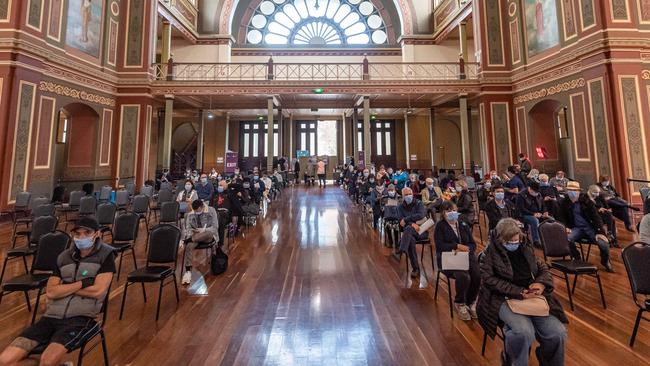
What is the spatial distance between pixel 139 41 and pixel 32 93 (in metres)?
5.10

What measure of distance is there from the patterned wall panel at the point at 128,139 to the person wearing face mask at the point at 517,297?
13149mm

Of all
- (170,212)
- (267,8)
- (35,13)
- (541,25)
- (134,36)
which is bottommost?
A: (170,212)

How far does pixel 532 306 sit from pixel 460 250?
124 centimetres

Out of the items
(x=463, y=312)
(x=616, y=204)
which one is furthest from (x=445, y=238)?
(x=616, y=204)

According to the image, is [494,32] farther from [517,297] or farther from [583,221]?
[517,297]

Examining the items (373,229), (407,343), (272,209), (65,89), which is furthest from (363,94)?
(407,343)

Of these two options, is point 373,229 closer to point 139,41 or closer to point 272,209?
point 272,209

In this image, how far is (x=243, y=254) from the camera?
5488 millimetres

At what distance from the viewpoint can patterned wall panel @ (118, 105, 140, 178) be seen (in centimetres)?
Result: 1180

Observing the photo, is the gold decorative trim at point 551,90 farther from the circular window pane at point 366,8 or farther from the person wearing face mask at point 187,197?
the person wearing face mask at point 187,197

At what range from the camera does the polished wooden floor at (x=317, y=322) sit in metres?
2.51

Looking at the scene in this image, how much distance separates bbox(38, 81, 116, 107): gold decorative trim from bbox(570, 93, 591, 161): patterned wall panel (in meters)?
16.1

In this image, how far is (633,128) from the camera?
7945 millimetres

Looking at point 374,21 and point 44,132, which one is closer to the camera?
point 44,132
